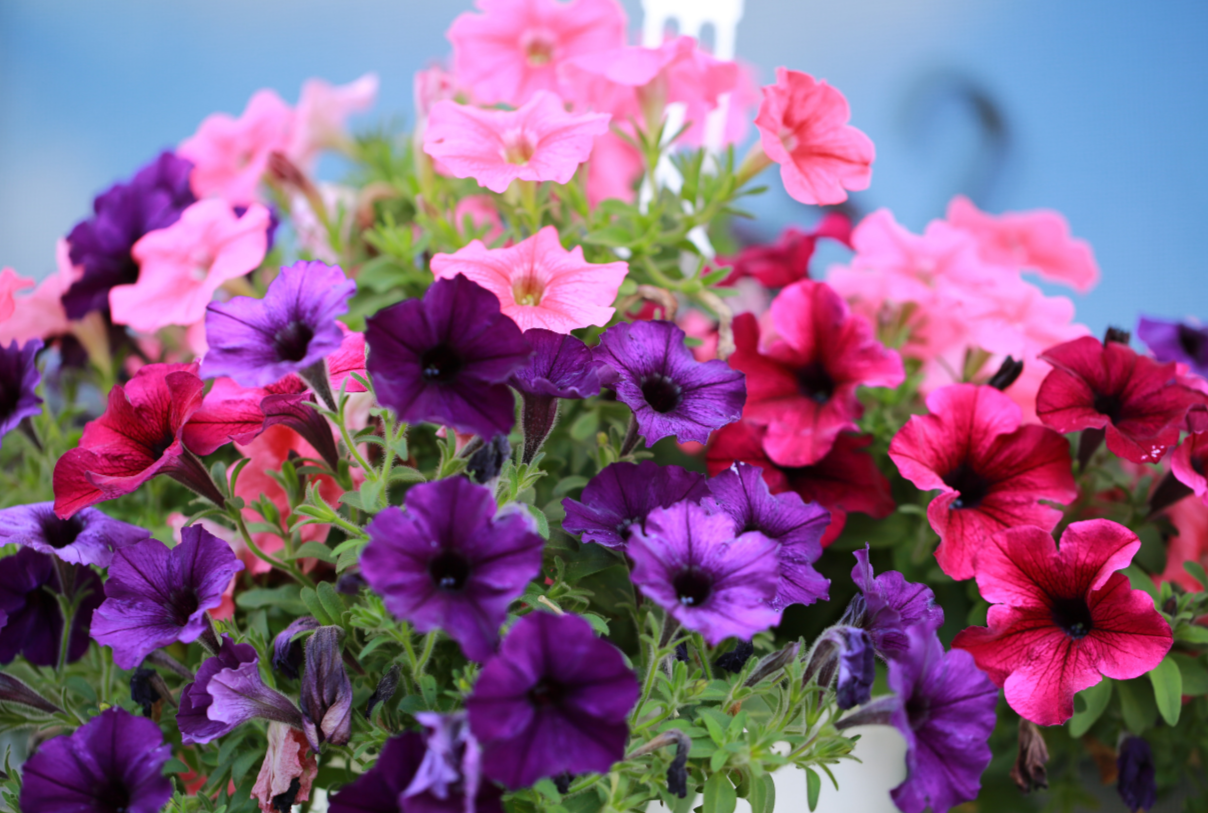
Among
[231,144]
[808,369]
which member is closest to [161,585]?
[808,369]

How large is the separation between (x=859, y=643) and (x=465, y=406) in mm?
233

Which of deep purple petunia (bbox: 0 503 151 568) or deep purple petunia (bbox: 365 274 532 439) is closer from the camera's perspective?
deep purple petunia (bbox: 365 274 532 439)

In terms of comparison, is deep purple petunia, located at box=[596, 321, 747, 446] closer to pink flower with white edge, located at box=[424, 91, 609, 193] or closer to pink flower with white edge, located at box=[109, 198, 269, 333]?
pink flower with white edge, located at box=[424, 91, 609, 193]

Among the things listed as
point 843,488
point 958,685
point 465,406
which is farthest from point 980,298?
point 465,406

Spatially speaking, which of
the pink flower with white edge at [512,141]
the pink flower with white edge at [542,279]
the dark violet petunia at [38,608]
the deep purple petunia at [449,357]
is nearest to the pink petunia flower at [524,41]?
the pink flower with white edge at [512,141]

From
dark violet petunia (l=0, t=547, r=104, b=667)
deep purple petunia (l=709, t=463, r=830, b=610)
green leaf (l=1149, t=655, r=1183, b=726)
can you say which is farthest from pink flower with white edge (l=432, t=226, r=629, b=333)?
green leaf (l=1149, t=655, r=1183, b=726)

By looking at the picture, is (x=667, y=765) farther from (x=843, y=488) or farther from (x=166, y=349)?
(x=166, y=349)

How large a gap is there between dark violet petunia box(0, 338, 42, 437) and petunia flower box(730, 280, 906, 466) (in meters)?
0.51

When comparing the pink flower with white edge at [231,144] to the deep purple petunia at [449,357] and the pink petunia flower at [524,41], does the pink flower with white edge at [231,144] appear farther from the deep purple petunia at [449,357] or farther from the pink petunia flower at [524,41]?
the deep purple petunia at [449,357]

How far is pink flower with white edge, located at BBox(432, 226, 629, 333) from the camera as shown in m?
0.53

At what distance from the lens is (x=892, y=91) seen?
1468mm

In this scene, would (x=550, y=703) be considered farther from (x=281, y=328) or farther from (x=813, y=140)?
(x=813, y=140)

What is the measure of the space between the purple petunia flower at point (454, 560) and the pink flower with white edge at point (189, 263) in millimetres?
375

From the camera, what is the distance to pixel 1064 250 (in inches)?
37.1
